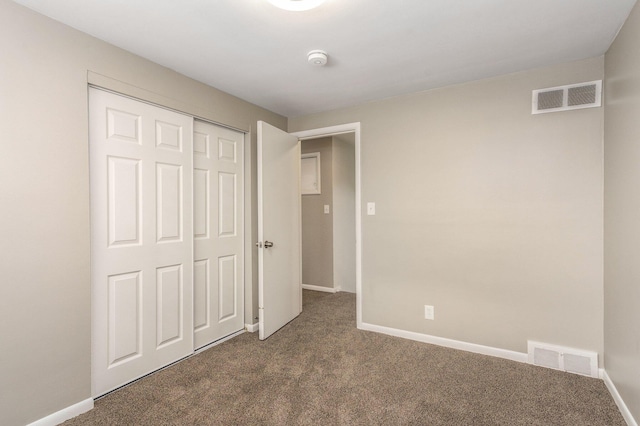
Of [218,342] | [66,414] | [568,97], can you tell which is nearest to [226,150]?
[218,342]

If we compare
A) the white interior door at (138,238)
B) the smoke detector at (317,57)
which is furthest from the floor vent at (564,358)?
the white interior door at (138,238)

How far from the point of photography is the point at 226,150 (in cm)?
277

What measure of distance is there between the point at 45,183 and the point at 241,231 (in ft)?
5.10

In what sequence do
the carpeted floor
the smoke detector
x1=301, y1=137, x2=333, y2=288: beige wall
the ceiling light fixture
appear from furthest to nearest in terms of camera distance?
x1=301, y1=137, x2=333, y2=288: beige wall → the smoke detector → the carpeted floor → the ceiling light fixture

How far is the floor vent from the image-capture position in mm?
2064

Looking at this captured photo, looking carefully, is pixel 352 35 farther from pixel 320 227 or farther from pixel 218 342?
pixel 320 227

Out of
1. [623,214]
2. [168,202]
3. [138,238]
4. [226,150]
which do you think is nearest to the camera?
[623,214]

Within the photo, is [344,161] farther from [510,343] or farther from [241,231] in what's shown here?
[510,343]

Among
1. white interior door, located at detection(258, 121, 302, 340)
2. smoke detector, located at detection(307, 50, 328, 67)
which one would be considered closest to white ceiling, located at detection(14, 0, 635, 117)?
smoke detector, located at detection(307, 50, 328, 67)

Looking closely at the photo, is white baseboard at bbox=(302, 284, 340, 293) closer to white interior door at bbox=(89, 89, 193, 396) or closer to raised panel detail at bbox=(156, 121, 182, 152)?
white interior door at bbox=(89, 89, 193, 396)

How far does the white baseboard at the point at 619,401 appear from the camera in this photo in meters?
1.58

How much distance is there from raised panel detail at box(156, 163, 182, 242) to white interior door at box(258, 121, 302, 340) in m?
0.68

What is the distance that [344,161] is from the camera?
4492mm

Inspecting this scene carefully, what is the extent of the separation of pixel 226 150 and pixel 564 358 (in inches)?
128
